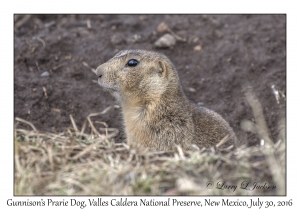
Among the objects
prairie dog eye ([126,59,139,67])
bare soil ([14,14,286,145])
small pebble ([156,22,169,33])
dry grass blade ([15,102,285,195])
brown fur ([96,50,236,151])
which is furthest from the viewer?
small pebble ([156,22,169,33])

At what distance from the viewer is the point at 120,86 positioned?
5.48 metres

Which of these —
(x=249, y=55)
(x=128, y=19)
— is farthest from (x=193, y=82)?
(x=128, y=19)

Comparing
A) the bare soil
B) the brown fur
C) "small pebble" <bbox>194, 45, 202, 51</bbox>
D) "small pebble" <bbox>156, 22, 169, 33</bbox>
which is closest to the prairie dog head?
the brown fur

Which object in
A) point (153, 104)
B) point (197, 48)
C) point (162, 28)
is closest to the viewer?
point (153, 104)

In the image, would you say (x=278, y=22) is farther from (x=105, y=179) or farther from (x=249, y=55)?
(x=105, y=179)

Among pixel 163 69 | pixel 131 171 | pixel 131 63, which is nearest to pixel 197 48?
pixel 163 69

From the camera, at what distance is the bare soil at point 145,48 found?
24.1 ft

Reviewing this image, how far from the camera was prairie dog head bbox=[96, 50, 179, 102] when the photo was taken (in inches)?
216

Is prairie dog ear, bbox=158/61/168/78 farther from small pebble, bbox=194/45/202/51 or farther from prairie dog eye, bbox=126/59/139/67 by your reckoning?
small pebble, bbox=194/45/202/51

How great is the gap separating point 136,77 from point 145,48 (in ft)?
9.04

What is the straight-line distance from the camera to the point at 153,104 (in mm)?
5492

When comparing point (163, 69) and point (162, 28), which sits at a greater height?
point (162, 28)

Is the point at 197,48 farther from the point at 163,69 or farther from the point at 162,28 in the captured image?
the point at 163,69

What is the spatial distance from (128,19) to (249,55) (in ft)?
7.00
